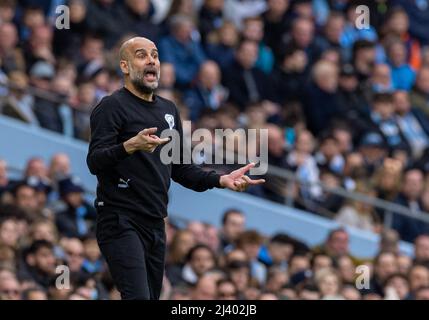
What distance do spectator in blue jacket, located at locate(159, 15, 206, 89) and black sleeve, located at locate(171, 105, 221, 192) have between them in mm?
7693

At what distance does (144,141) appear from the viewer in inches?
353

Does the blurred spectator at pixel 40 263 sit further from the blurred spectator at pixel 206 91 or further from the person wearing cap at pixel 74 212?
the blurred spectator at pixel 206 91

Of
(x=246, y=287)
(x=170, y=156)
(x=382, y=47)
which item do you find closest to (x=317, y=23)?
(x=382, y=47)

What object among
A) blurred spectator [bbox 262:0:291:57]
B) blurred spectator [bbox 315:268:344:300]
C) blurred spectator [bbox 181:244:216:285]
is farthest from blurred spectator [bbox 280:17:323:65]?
blurred spectator [bbox 181:244:216:285]

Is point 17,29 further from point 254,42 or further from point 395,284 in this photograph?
point 395,284

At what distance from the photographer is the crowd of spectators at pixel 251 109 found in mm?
14086

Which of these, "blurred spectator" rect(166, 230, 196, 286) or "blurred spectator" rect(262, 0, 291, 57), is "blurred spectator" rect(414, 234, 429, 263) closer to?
"blurred spectator" rect(166, 230, 196, 286)

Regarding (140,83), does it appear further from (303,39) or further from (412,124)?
(412,124)

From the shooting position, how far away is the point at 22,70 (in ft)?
52.1

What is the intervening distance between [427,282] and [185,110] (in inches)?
123

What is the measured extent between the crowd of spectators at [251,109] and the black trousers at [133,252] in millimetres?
2784

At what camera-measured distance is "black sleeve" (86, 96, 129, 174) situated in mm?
9281

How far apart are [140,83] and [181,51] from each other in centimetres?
828
